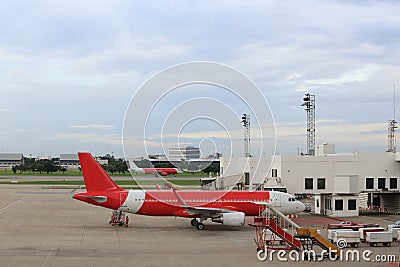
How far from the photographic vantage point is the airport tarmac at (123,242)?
92.5 feet

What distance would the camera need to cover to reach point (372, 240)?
34156 mm

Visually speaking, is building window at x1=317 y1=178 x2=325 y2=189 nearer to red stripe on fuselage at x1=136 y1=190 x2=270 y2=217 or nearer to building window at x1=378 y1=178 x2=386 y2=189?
building window at x1=378 y1=178 x2=386 y2=189

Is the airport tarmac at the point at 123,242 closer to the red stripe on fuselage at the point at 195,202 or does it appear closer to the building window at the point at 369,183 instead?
the red stripe on fuselage at the point at 195,202

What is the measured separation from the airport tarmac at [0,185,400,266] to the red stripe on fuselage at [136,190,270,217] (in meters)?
1.51

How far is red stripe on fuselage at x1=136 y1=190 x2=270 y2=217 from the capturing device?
42.4 meters

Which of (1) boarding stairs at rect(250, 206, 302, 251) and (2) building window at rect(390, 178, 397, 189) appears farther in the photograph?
Answer: (2) building window at rect(390, 178, 397, 189)

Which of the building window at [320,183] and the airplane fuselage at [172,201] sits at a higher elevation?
the building window at [320,183]

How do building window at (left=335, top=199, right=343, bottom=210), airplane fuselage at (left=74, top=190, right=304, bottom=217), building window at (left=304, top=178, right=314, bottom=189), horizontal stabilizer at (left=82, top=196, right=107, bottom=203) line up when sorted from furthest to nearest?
building window at (left=304, top=178, right=314, bottom=189) < building window at (left=335, top=199, right=343, bottom=210) < airplane fuselage at (left=74, top=190, right=304, bottom=217) < horizontal stabilizer at (left=82, top=196, right=107, bottom=203)

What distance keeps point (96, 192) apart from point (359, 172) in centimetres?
2841

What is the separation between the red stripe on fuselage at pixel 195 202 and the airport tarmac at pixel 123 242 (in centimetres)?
151

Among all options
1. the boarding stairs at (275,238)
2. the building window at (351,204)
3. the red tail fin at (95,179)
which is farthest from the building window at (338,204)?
the red tail fin at (95,179)

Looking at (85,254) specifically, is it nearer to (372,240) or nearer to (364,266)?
(364,266)

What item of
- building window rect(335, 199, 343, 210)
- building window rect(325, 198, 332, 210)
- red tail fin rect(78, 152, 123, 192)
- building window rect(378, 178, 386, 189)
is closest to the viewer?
red tail fin rect(78, 152, 123, 192)

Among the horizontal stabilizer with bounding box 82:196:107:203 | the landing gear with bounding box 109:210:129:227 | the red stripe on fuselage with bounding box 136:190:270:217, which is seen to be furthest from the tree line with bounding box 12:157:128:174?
the horizontal stabilizer with bounding box 82:196:107:203
